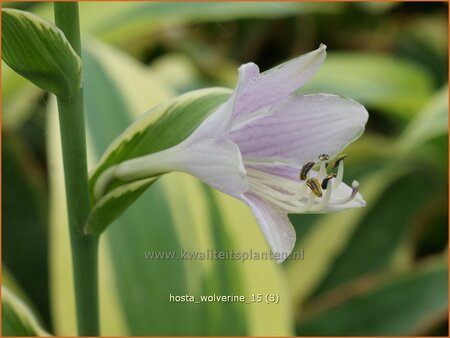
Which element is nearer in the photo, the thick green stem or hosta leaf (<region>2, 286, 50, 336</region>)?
the thick green stem

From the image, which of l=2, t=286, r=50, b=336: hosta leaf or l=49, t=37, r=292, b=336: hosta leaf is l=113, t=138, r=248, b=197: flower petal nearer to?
l=2, t=286, r=50, b=336: hosta leaf

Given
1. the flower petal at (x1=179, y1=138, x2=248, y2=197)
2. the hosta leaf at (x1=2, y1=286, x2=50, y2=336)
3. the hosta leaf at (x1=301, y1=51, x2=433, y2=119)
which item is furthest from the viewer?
the hosta leaf at (x1=301, y1=51, x2=433, y2=119)

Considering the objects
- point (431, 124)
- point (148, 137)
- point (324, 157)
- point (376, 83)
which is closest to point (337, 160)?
point (324, 157)

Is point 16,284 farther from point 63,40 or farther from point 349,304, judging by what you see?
point 63,40

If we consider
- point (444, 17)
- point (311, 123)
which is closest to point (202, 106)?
point (311, 123)

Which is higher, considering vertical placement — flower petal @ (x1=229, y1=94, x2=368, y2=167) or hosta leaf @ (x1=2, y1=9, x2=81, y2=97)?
hosta leaf @ (x1=2, y1=9, x2=81, y2=97)

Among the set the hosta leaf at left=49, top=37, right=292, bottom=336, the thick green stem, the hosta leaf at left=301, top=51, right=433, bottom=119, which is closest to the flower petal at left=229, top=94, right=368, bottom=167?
the thick green stem
